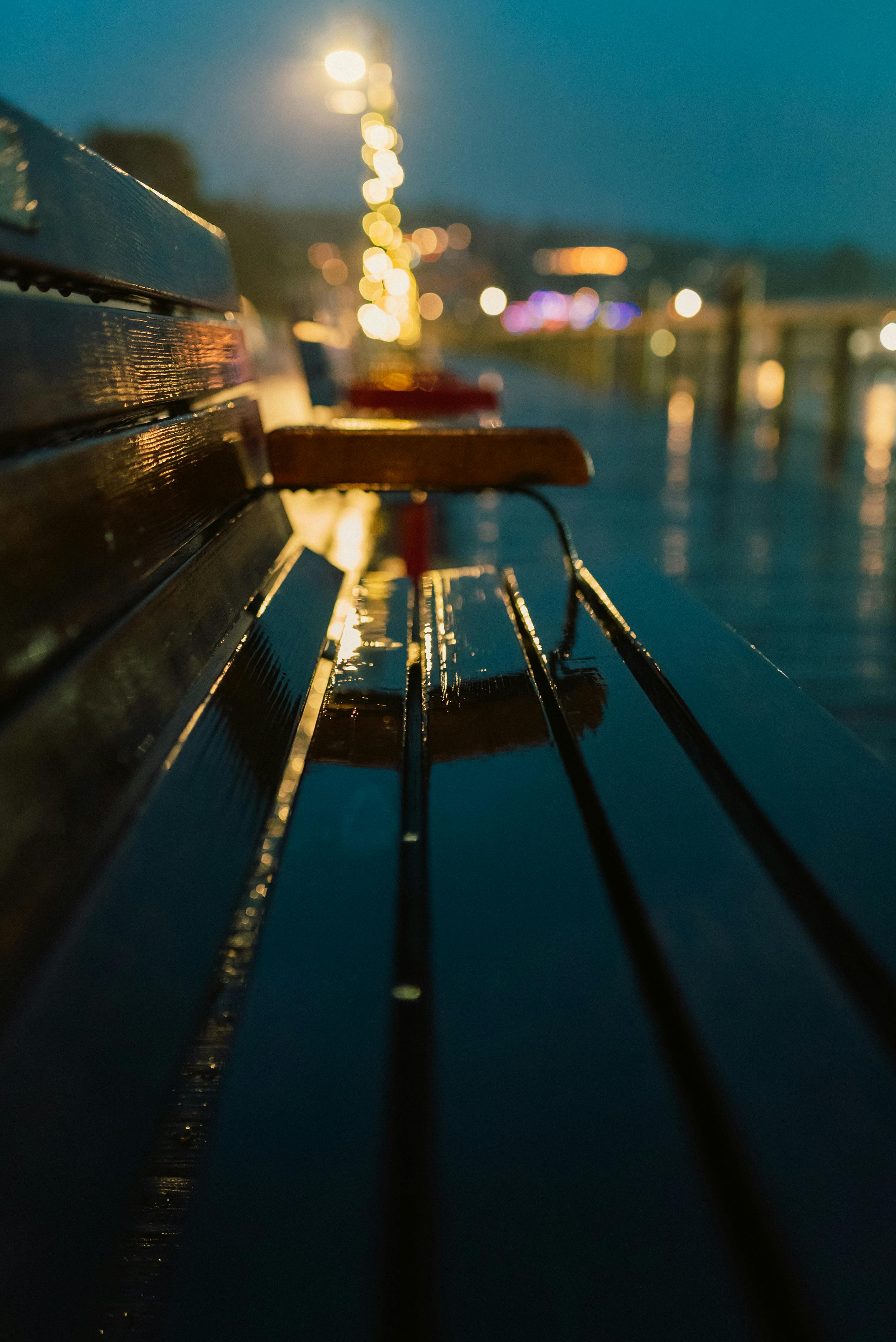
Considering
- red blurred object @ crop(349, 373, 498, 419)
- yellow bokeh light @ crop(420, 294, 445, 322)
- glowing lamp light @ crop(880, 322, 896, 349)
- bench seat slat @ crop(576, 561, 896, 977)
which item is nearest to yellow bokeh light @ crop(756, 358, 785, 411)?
glowing lamp light @ crop(880, 322, 896, 349)

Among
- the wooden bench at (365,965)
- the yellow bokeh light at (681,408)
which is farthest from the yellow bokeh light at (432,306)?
the wooden bench at (365,965)

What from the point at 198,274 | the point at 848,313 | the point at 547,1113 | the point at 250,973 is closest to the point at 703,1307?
the point at 547,1113

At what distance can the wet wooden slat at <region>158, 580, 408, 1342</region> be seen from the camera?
0.55 metres

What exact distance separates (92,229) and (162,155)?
37.5 meters

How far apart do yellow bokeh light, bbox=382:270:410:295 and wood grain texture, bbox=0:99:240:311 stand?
1082 cm

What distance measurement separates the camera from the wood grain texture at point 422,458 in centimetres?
182

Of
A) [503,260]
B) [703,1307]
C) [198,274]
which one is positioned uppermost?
[503,260]

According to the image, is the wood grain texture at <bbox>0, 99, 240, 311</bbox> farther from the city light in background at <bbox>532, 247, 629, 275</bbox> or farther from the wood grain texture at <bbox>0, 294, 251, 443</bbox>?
the city light in background at <bbox>532, 247, 629, 275</bbox>

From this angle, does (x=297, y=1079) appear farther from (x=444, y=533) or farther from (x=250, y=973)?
(x=444, y=533)

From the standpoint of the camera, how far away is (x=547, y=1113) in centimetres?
62

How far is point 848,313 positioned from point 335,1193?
8005mm

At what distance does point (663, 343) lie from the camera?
16094 millimetres

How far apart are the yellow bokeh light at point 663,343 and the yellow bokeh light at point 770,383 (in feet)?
13.3

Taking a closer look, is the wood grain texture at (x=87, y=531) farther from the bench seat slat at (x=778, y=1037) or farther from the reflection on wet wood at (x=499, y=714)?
the bench seat slat at (x=778, y=1037)
